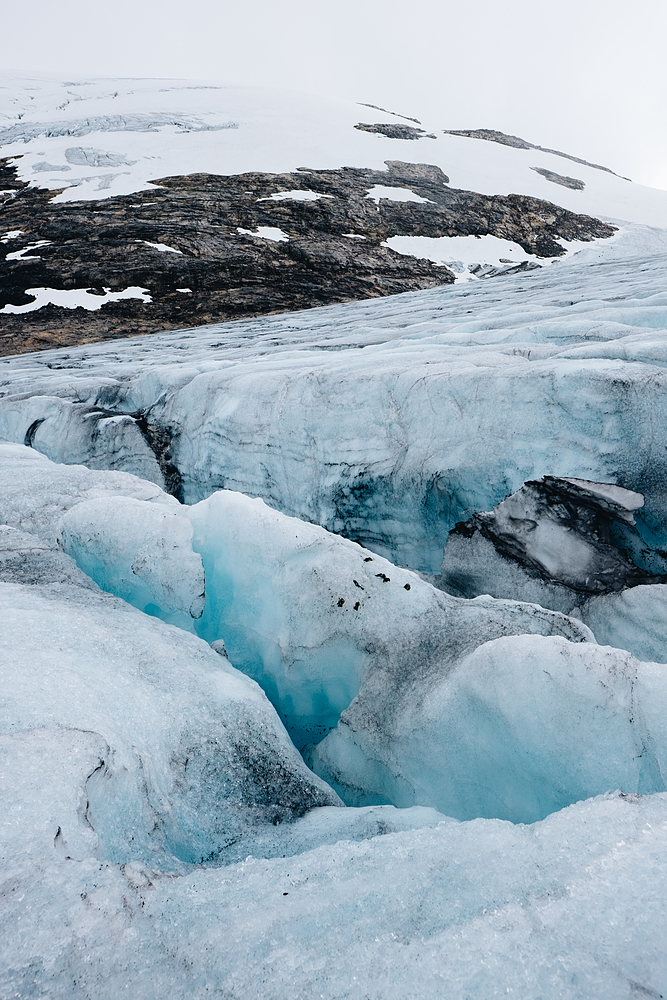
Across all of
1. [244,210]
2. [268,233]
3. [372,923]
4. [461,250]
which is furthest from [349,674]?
[244,210]

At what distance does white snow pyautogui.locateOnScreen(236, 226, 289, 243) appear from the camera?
2255cm

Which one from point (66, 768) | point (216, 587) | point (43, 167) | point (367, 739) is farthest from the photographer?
point (43, 167)

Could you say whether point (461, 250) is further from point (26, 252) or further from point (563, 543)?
point (563, 543)

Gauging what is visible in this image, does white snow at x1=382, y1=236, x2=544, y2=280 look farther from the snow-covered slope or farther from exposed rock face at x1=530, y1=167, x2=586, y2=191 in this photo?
exposed rock face at x1=530, y1=167, x2=586, y2=191

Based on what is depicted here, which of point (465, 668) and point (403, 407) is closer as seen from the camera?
point (465, 668)

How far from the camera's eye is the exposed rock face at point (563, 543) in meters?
3.66

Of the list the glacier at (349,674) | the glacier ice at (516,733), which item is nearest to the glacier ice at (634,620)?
the glacier at (349,674)

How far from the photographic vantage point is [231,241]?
71.3 ft

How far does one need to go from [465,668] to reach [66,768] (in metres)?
1.58

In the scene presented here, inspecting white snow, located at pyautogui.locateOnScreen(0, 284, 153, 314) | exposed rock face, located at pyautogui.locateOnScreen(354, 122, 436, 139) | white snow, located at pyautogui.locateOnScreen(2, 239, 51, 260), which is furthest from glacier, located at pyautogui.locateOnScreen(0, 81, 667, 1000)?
exposed rock face, located at pyautogui.locateOnScreen(354, 122, 436, 139)

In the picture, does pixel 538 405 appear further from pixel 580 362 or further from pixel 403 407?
pixel 403 407

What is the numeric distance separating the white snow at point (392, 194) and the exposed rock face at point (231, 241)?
13.3 inches

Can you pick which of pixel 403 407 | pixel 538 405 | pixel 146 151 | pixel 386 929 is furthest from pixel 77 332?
pixel 146 151

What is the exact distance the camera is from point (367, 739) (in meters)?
2.65
